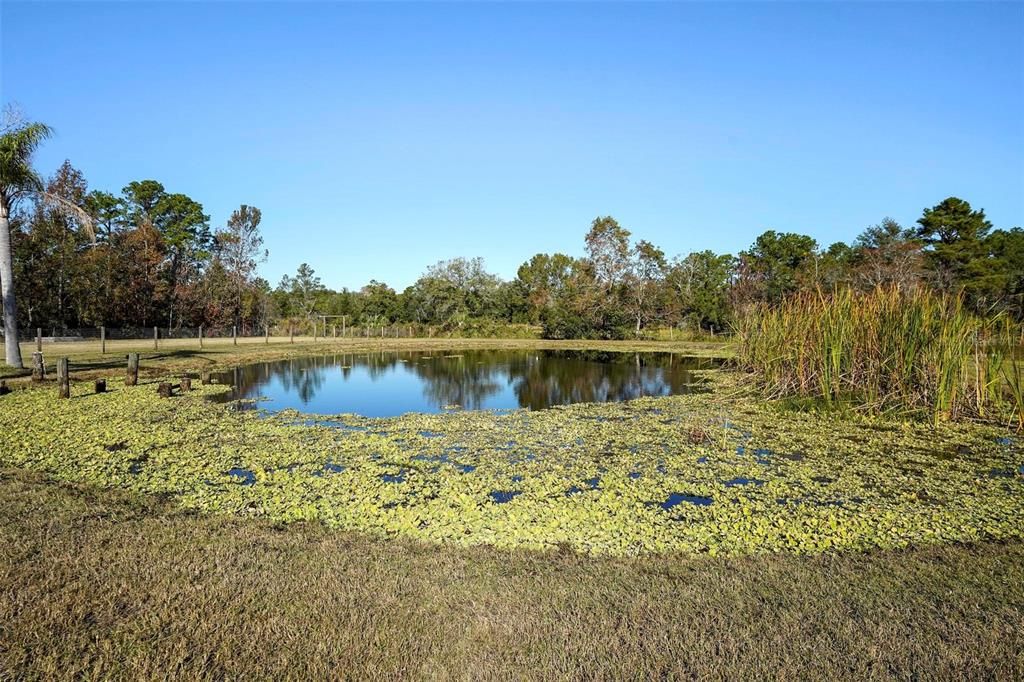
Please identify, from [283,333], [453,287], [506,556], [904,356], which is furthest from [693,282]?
[506,556]

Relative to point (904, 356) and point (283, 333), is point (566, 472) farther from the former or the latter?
point (283, 333)

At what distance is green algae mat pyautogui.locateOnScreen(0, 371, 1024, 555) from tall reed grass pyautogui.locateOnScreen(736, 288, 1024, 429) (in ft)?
2.06

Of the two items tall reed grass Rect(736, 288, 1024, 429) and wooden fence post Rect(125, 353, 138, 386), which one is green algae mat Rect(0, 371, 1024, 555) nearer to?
tall reed grass Rect(736, 288, 1024, 429)

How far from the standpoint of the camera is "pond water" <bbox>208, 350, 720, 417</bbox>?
1241 centimetres

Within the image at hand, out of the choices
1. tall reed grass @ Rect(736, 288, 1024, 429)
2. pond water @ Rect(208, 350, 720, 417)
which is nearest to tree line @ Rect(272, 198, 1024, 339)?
pond water @ Rect(208, 350, 720, 417)

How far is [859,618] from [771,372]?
32.0ft

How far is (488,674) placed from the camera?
8.48 feet

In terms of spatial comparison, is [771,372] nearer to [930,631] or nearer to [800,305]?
[800,305]

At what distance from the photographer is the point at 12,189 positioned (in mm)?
14203

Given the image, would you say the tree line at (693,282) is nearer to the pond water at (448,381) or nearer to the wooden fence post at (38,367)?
the pond water at (448,381)

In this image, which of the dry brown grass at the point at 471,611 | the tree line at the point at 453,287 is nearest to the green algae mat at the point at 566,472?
the dry brown grass at the point at 471,611

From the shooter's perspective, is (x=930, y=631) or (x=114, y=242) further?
(x=114, y=242)

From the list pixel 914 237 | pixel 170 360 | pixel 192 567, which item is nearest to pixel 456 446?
pixel 192 567

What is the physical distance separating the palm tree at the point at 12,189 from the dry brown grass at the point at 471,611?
1336 cm
